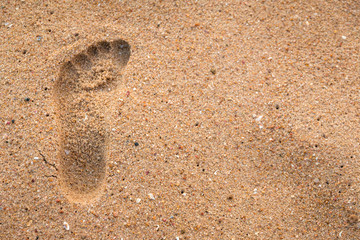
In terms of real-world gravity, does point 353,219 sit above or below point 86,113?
below

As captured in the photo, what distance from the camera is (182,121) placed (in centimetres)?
234

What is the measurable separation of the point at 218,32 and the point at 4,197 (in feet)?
7.07

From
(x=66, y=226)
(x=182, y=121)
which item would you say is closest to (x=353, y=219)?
(x=182, y=121)

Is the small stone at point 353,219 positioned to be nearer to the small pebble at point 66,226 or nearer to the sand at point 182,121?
the sand at point 182,121

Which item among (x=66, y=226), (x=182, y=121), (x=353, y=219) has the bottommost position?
(x=66, y=226)

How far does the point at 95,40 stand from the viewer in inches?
96.4

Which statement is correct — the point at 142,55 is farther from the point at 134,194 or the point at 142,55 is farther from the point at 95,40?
the point at 134,194

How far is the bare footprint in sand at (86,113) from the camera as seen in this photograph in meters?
2.23

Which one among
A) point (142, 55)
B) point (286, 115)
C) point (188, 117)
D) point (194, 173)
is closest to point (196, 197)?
point (194, 173)

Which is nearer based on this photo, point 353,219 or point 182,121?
point 353,219

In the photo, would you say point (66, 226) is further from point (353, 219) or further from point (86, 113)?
point (353, 219)

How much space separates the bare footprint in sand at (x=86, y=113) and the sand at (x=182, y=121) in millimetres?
10

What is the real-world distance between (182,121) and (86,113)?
0.76 m

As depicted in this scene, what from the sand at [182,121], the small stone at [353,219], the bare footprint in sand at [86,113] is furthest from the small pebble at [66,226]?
the small stone at [353,219]
